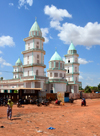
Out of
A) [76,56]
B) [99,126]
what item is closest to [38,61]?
[76,56]

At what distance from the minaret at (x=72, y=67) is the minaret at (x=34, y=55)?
56.0 feet

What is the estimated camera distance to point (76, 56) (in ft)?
185

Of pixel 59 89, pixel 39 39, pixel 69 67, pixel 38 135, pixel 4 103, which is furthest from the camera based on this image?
pixel 69 67

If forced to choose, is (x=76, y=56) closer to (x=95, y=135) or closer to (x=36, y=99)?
(x=36, y=99)

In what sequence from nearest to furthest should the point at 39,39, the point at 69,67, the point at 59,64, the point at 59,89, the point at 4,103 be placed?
the point at 4,103 → the point at 39,39 → the point at 59,89 → the point at 59,64 → the point at 69,67

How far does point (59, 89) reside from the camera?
43.5 meters

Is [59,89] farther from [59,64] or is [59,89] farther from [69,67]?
[69,67]

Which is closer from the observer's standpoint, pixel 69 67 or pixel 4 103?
pixel 4 103

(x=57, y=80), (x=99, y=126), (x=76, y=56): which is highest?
(x=76, y=56)

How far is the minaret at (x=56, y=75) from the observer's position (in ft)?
143

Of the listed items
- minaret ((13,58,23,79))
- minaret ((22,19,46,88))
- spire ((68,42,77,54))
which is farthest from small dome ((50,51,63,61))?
minaret ((13,58,23,79))

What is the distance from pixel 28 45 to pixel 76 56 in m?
22.0

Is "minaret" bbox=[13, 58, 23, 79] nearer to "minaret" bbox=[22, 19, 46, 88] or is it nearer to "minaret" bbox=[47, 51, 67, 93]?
"minaret" bbox=[47, 51, 67, 93]

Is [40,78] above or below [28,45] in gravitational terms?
below
